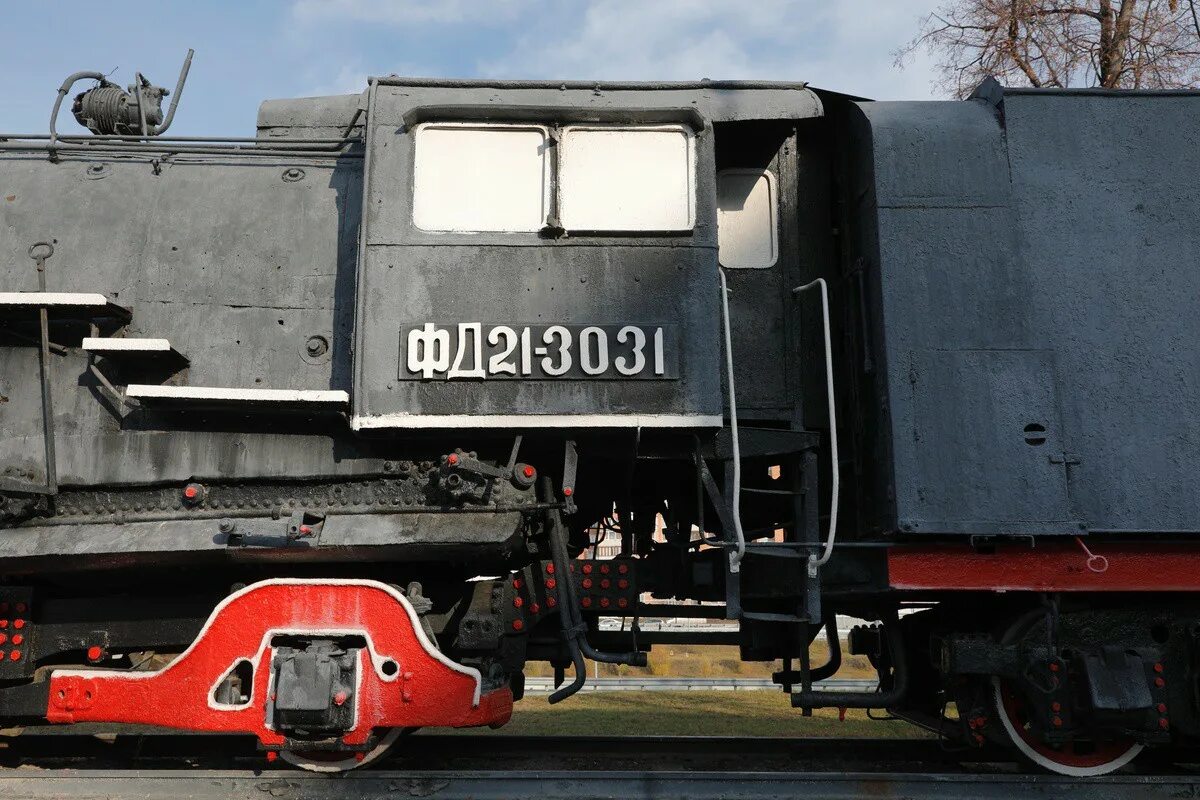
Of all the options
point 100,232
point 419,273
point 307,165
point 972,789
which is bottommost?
point 972,789

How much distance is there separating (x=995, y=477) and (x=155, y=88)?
18.6 feet

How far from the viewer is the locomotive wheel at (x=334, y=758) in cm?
500

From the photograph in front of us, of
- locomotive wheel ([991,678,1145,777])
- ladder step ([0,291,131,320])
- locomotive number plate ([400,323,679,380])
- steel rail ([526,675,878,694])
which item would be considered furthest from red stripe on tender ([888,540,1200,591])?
steel rail ([526,675,878,694])

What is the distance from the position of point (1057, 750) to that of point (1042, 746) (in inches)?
3.2

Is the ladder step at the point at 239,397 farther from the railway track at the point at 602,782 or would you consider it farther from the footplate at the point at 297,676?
the railway track at the point at 602,782

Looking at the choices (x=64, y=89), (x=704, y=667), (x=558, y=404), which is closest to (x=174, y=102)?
(x=64, y=89)

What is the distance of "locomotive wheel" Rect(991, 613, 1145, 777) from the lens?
5039 millimetres

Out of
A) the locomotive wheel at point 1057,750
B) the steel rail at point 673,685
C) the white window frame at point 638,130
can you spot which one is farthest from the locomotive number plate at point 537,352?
the steel rail at point 673,685

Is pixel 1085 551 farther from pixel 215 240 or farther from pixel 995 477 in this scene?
pixel 215 240

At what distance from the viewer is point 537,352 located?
15.7ft

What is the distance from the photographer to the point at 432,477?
474cm

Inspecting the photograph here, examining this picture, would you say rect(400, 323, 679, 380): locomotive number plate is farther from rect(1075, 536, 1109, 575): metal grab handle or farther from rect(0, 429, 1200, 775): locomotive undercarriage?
rect(1075, 536, 1109, 575): metal grab handle

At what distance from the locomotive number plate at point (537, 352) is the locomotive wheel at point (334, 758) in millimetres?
1984

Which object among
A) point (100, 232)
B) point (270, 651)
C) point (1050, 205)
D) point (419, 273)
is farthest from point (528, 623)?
point (1050, 205)
